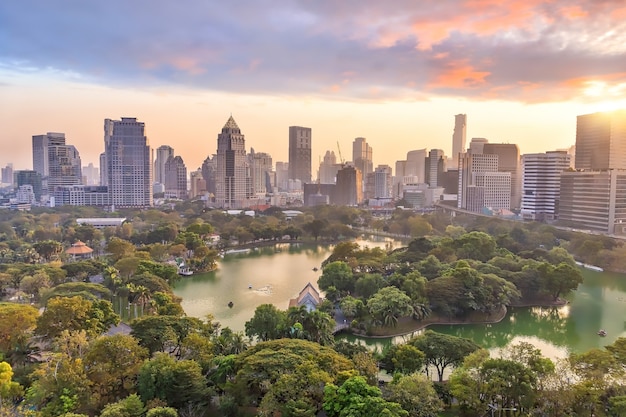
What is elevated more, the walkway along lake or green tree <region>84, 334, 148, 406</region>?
green tree <region>84, 334, 148, 406</region>

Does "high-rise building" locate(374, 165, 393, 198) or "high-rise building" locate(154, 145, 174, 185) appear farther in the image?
"high-rise building" locate(154, 145, 174, 185)

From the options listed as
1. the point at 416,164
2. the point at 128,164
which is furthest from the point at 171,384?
the point at 416,164

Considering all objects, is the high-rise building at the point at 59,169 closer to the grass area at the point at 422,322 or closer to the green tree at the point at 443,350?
the grass area at the point at 422,322

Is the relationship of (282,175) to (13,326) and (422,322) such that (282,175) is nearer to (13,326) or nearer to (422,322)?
(422,322)

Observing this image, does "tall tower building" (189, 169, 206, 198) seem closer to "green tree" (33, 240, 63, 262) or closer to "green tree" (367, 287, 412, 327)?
"green tree" (33, 240, 63, 262)

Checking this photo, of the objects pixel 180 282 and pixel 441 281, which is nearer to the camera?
pixel 441 281

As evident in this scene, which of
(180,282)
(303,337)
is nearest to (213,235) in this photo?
(180,282)

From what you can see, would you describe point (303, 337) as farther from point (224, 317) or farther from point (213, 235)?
point (213, 235)

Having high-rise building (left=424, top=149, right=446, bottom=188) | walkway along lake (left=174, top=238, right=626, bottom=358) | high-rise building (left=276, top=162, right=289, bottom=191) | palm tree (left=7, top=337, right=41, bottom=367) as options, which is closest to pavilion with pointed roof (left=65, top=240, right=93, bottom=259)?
walkway along lake (left=174, top=238, right=626, bottom=358)
